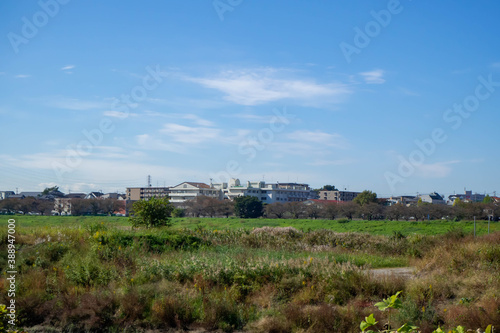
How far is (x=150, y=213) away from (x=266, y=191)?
3555 inches

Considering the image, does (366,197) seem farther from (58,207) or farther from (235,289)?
(235,289)

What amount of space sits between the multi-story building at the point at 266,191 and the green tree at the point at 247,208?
112 feet

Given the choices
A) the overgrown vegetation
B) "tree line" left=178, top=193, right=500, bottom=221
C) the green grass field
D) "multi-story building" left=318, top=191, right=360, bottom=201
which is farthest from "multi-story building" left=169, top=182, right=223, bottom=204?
the overgrown vegetation

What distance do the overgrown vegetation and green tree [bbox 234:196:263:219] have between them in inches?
2140

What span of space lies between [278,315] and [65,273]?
6762mm

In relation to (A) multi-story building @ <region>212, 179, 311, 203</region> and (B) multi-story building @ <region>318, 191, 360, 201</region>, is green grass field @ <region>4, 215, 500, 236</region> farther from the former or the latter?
(B) multi-story building @ <region>318, 191, 360, 201</region>

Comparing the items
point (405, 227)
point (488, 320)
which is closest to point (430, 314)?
point (488, 320)

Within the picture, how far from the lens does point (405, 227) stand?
145 feet

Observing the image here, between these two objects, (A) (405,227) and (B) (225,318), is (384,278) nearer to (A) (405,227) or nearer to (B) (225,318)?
(B) (225,318)

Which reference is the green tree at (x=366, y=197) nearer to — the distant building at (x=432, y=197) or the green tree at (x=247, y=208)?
the green tree at (x=247, y=208)

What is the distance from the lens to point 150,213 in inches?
869

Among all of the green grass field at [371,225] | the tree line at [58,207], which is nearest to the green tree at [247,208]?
the green grass field at [371,225]

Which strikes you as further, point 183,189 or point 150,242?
point 183,189

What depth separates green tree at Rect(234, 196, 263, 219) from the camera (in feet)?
232
